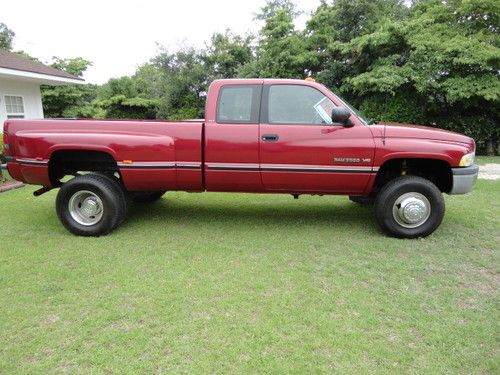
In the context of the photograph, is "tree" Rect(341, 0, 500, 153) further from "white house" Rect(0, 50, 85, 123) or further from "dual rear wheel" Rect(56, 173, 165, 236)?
"white house" Rect(0, 50, 85, 123)

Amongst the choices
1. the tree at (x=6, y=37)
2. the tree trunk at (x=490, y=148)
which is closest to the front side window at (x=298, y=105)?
the tree trunk at (x=490, y=148)

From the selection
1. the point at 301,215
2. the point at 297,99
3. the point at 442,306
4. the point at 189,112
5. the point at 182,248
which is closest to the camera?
the point at 442,306

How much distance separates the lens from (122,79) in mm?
22172

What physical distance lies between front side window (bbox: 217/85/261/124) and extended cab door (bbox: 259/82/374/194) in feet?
0.36

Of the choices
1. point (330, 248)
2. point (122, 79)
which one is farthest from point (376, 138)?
point (122, 79)

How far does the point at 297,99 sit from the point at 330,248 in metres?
1.81

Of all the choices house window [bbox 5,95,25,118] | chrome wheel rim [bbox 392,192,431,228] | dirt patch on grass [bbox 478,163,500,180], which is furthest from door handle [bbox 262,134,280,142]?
house window [bbox 5,95,25,118]

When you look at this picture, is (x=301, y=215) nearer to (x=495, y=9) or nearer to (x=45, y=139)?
(x=45, y=139)

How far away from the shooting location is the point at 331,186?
4859mm

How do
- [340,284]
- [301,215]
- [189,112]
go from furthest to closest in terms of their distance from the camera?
[189,112] < [301,215] < [340,284]

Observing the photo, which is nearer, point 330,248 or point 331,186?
point 330,248

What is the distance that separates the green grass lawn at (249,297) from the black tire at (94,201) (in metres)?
0.17

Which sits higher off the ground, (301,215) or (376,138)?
(376,138)

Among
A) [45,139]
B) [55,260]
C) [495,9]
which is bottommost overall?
[55,260]
